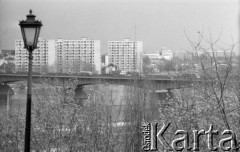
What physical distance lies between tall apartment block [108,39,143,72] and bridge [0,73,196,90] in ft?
1.26

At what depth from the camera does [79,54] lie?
29.7ft

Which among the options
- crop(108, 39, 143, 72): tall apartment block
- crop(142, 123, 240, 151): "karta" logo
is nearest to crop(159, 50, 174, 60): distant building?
crop(108, 39, 143, 72): tall apartment block

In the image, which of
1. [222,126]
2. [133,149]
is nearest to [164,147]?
[222,126]

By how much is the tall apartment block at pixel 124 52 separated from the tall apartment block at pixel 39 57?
4.59ft

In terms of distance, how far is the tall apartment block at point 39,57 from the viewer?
26.7ft

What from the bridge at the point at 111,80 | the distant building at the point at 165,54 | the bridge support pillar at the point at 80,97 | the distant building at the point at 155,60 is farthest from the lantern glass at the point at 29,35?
the distant building at the point at 165,54

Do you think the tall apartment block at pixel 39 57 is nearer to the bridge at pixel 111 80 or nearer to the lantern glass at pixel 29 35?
the bridge at pixel 111 80

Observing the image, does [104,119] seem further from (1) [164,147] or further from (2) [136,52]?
(2) [136,52]

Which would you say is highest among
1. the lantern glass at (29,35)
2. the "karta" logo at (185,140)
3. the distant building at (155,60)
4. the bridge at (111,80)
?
the distant building at (155,60)

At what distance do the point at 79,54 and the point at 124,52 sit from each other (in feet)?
3.20

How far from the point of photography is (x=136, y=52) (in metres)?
8.16

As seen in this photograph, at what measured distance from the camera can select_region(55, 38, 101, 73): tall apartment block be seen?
863cm

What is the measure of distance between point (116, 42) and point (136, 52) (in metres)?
1.32

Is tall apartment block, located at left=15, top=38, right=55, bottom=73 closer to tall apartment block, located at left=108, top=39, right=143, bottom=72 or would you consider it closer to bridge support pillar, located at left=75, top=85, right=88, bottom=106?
tall apartment block, located at left=108, top=39, right=143, bottom=72
